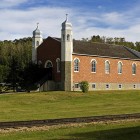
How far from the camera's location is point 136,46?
12088cm

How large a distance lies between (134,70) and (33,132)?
52909mm

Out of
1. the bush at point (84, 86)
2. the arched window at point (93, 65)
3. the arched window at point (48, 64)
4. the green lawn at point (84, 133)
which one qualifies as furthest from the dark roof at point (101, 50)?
the green lawn at point (84, 133)

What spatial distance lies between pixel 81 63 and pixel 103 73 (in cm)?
542

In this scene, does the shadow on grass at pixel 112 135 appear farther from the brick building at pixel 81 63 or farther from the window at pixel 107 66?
the window at pixel 107 66

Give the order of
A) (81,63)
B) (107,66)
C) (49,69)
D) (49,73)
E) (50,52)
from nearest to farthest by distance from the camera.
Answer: (81,63)
(49,73)
(49,69)
(50,52)
(107,66)

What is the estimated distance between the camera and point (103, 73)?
211 feet

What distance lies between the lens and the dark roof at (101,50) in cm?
6211

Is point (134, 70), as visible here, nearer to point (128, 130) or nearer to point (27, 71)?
point (27, 71)

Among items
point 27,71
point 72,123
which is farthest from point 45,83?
point 72,123

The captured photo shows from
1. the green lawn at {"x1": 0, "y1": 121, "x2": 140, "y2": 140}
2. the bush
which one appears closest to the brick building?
the bush

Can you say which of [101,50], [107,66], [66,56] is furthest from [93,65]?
[66,56]

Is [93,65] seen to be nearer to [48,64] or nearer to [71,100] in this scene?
[48,64]

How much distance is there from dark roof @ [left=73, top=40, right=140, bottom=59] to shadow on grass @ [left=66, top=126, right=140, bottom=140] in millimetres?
40742

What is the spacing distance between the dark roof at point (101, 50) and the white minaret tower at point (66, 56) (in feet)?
6.63
